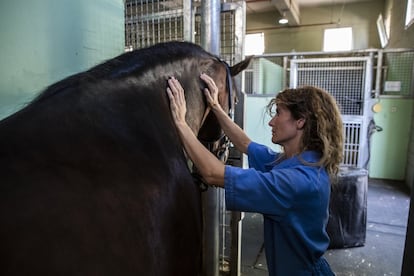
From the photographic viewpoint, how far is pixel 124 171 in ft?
1.99

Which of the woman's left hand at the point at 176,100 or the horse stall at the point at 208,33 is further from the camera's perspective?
the horse stall at the point at 208,33

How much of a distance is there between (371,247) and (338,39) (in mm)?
7755

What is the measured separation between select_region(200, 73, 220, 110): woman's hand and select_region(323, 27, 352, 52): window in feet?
28.7

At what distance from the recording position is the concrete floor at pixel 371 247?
2.19 metres

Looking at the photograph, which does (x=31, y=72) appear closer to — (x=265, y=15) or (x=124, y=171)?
(x=124, y=171)

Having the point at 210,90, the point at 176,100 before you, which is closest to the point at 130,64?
the point at 176,100

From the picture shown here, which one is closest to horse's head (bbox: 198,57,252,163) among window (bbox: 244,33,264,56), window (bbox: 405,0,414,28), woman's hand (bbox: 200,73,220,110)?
woman's hand (bbox: 200,73,220,110)

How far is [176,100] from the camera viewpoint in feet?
2.83

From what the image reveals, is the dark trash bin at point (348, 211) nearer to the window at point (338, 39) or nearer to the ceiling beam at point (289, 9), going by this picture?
the ceiling beam at point (289, 9)

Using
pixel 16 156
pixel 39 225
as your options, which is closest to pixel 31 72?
pixel 16 156

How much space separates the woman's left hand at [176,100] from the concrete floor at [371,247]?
173cm

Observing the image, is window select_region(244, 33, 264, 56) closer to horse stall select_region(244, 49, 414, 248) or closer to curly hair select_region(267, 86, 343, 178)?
horse stall select_region(244, 49, 414, 248)

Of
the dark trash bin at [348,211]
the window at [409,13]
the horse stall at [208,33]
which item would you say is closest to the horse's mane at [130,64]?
the horse stall at [208,33]

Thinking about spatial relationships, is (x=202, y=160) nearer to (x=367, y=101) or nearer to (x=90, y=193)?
(x=90, y=193)
